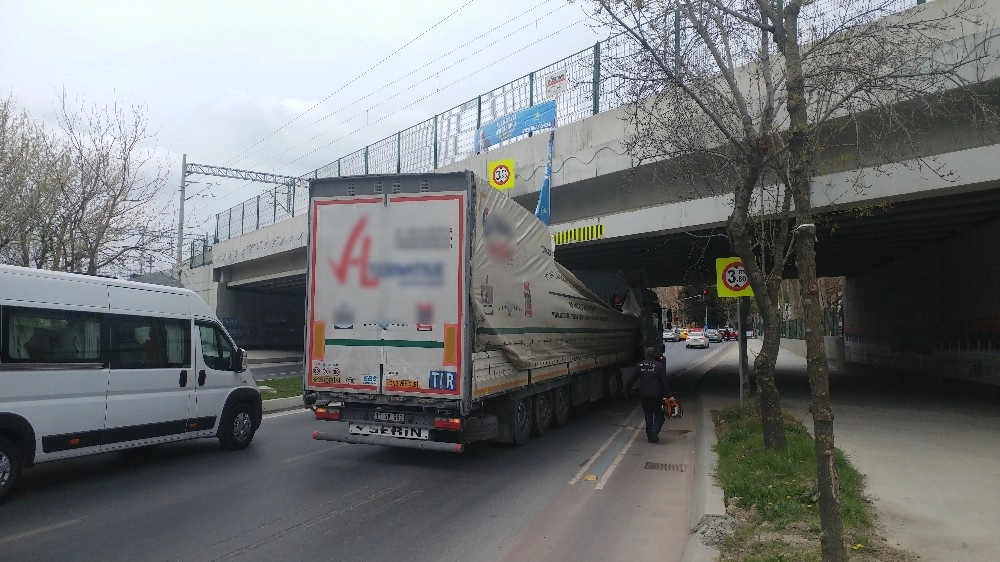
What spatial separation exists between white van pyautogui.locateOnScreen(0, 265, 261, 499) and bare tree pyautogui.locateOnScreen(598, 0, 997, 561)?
22.1 feet

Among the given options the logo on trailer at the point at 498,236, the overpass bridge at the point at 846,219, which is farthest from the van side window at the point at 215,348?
the logo on trailer at the point at 498,236

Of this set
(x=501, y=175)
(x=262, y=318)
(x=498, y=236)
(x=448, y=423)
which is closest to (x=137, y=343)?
(x=448, y=423)

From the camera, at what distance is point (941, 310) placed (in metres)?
19.6

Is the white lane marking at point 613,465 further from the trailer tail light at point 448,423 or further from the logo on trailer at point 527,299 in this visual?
the logo on trailer at point 527,299

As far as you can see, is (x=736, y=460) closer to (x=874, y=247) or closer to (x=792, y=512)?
(x=792, y=512)

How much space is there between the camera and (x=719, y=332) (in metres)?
76.3

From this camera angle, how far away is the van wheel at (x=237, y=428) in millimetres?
9008

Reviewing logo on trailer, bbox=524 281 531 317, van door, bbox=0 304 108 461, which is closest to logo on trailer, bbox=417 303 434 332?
logo on trailer, bbox=524 281 531 317

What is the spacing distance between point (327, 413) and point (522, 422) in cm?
297

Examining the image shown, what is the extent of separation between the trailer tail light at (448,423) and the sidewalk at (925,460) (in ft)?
9.67

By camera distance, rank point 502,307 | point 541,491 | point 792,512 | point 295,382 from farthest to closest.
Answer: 1. point 295,382
2. point 502,307
3. point 541,491
4. point 792,512

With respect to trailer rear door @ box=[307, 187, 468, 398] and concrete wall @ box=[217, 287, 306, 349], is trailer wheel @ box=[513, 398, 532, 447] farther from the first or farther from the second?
concrete wall @ box=[217, 287, 306, 349]

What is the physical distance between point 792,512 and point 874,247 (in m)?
16.6

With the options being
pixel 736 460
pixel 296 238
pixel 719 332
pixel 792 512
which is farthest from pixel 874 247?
pixel 719 332
